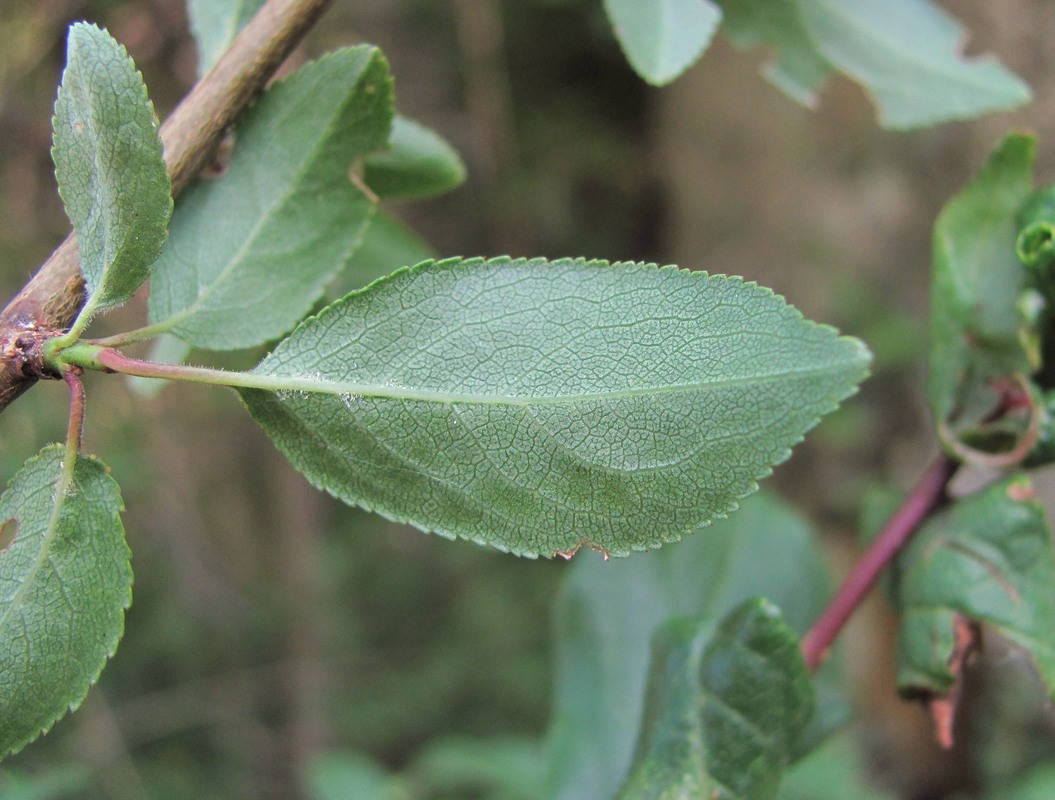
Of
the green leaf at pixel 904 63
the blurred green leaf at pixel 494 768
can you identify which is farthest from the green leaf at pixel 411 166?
the blurred green leaf at pixel 494 768

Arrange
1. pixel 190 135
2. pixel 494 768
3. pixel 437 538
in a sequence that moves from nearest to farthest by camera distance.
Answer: pixel 190 135
pixel 494 768
pixel 437 538

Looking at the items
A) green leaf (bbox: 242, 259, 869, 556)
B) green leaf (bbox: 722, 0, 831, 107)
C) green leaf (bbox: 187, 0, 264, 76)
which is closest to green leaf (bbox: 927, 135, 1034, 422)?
green leaf (bbox: 722, 0, 831, 107)

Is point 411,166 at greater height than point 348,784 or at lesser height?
greater

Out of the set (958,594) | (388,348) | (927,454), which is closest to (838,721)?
(958,594)

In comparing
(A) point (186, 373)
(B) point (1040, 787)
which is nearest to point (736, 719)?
(A) point (186, 373)

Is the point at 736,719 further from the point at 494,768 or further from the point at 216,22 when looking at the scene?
the point at 494,768

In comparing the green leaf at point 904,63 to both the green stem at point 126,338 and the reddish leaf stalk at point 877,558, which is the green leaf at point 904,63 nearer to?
the reddish leaf stalk at point 877,558

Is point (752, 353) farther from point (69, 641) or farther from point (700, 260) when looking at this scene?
point (700, 260)
